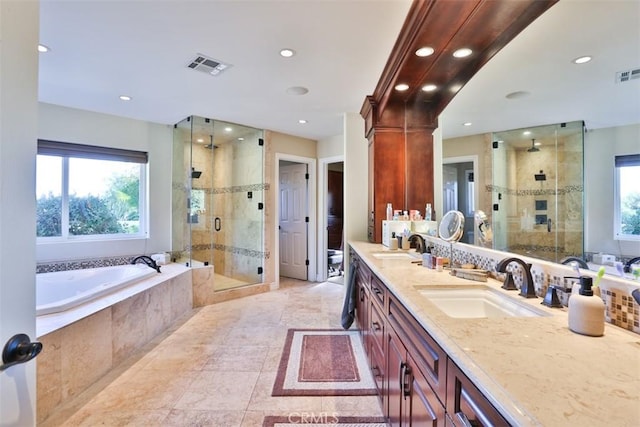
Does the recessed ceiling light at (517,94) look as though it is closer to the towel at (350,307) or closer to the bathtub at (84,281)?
the towel at (350,307)

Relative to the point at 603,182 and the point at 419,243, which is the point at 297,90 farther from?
the point at 603,182

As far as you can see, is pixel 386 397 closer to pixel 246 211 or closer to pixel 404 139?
pixel 404 139

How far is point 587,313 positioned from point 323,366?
1.89 meters

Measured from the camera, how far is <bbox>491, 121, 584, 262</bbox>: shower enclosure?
120 centimetres

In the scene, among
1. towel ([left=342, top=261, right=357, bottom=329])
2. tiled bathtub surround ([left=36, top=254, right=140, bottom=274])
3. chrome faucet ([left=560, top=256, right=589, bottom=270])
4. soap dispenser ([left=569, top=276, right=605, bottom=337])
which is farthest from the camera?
tiled bathtub surround ([left=36, top=254, right=140, bottom=274])

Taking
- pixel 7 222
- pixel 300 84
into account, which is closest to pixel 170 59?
pixel 300 84

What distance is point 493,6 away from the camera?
1485 millimetres

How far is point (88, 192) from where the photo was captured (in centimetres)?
370

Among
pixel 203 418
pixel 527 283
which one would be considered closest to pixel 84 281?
pixel 203 418

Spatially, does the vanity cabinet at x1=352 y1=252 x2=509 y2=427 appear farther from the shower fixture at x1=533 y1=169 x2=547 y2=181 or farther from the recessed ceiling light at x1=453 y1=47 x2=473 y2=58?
the recessed ceiling light at x1=453 y1=47 x2=473 y2=58

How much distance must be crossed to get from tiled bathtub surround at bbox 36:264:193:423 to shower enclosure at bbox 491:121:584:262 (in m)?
2.70

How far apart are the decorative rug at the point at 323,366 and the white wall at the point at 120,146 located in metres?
2.46

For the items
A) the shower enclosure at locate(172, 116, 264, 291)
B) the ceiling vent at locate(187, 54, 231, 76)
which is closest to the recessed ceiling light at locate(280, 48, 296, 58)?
the ceiling vent at locate(187, 54, 231, 76)

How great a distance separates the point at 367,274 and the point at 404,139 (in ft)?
5.37
